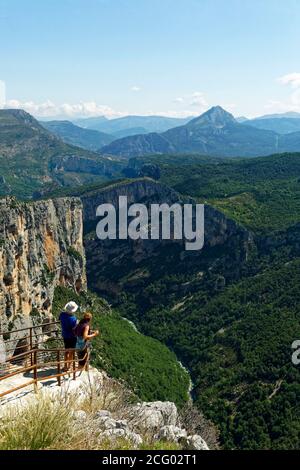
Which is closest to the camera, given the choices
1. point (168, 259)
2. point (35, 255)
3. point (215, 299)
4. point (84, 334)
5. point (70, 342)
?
point (84, 334)

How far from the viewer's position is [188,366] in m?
77.7

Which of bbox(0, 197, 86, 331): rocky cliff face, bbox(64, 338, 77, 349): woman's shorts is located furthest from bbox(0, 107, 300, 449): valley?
bbox(64, 338, 77, 349): woman's shorts

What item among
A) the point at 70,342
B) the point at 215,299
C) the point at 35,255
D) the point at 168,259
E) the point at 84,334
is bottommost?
the point at 215,299

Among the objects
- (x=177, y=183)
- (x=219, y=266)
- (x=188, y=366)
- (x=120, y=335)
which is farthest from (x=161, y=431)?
(x=177, y=183)

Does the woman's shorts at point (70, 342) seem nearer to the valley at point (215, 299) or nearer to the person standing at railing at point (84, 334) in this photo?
the person standing at railing at point (84, 334)

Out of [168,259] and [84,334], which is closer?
[84,334]

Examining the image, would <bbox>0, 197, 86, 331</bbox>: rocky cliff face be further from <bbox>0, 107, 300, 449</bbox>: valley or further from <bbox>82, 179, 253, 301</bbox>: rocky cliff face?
<bbox>82, 179, 253, 301</bbox>: rocky cliff face

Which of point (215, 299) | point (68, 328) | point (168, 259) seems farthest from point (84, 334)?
point (168, 259)

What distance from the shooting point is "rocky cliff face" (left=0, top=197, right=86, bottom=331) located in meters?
47.2

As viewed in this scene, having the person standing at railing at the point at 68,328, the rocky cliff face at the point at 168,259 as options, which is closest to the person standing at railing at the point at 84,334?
the person standing at railing at the point at 68,328

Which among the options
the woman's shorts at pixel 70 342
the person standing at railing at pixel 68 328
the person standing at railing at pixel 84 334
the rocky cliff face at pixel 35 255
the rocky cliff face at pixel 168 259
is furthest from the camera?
the rocky cliff face at pixel 168 259

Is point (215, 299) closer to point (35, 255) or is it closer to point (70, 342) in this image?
point (35, 255)

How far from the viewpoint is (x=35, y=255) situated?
56.4 meters

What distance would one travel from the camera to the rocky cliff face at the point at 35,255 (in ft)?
155
